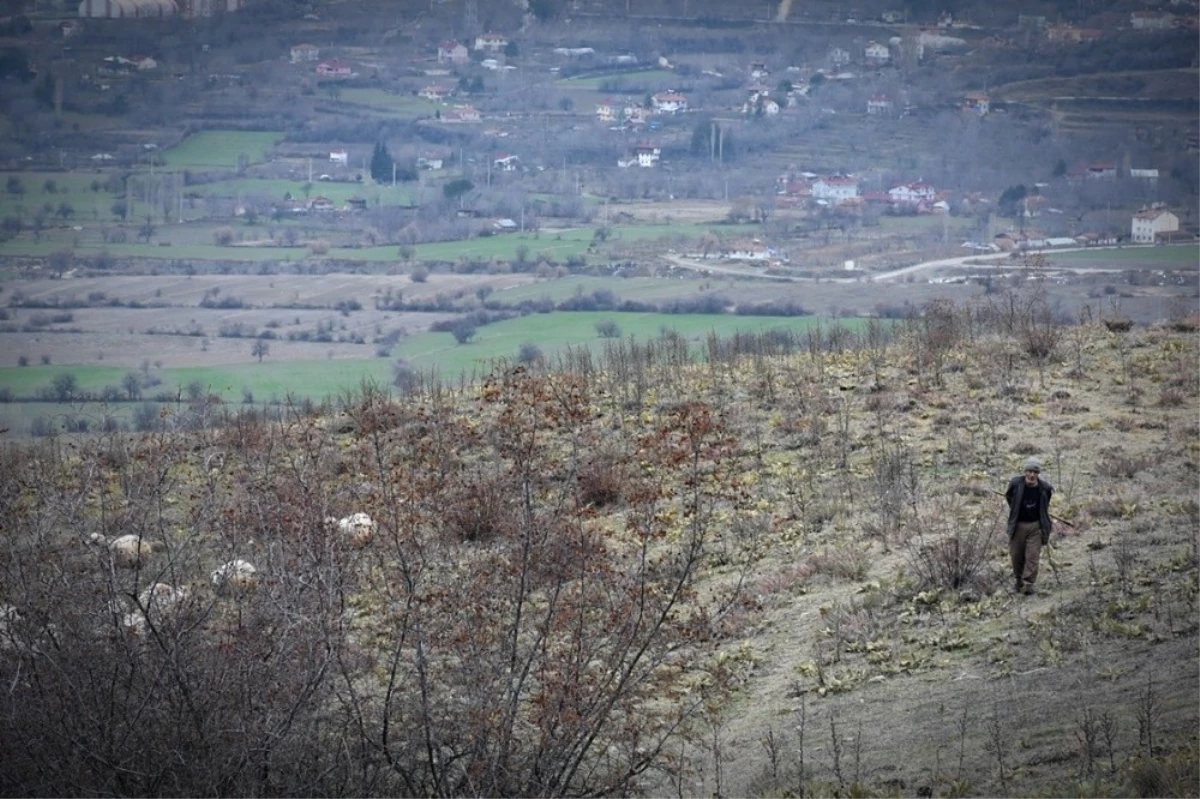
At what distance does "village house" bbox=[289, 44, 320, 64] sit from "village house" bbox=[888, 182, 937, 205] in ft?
137

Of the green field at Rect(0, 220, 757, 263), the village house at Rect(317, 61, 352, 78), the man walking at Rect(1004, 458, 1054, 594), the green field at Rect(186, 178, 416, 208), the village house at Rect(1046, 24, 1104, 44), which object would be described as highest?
the village house at Rect(1046, 24, 1104, 44)

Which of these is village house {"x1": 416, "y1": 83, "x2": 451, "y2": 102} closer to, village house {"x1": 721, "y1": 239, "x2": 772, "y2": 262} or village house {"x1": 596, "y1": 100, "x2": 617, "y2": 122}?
village house {"x1": 596, "y1": 100, "x2": 617, "y2": 122}

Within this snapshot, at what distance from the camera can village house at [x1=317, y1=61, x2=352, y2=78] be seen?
8744cm

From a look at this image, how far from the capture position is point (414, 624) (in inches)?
362

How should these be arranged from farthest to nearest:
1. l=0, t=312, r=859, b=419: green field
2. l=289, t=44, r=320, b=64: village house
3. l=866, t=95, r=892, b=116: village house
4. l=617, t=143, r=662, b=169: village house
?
1. l=289, t=44, r=320, b=64: village house
2. l=866, t=95, r=892, b=116: village house
3. l=617, t=143, r=662, b=169: village house
4. l=0, t=312, r=859, b=419: green field

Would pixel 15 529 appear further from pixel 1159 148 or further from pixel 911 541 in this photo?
pixel 1159 148

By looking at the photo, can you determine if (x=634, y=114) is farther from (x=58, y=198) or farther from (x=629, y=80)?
(x=58, y=198)

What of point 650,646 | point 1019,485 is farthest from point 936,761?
point 1019,485

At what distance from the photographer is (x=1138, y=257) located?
150 feet

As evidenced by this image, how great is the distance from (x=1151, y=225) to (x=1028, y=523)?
40713 mm

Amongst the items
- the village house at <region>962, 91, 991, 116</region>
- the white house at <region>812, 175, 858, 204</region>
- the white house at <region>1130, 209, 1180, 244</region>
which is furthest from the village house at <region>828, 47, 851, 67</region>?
the white house at <region>1130, 209, 1180, 244</region>

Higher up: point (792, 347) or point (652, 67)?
point (652, 67)

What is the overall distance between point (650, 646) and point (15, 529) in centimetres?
433

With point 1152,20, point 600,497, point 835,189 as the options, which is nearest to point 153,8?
point 835,189
